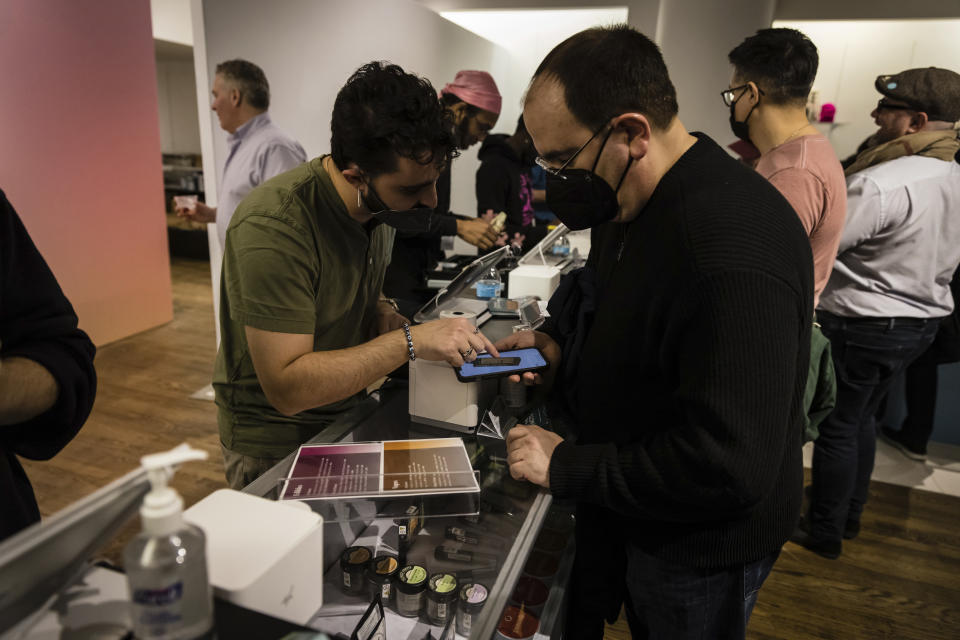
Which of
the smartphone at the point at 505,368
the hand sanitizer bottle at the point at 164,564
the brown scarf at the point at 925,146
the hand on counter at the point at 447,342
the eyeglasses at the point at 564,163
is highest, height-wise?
the brown scarf at the point at 925,146

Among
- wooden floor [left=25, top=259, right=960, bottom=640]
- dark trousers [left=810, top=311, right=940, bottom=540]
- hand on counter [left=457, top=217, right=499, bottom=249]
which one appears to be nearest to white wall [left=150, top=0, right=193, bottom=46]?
wooden floor [left=25, top=259, right=960, bottom=640]

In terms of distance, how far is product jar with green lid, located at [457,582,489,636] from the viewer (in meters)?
1.20

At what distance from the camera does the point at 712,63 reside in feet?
14.9

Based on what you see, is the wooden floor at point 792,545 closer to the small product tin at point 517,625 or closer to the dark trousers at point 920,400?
the dark trousers at point 920,400

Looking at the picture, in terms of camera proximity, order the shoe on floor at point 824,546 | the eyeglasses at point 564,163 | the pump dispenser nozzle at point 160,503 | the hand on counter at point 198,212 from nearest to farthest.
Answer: the pump dispenser nozzle at point 160,503 → the eyeglasses at point 564,163 → the shoe on floor at point 824,546 → the hand on counter at point 198,212

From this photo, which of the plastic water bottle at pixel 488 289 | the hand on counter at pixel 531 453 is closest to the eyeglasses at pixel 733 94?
the plastic water bottle at pixel 488 289

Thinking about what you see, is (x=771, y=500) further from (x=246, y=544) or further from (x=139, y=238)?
(x=139, y=238)

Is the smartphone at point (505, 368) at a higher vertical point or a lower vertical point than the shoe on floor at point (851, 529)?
higher

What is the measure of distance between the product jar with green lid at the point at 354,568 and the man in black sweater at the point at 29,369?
0.58 meters

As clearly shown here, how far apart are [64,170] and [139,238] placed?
0.90 metres

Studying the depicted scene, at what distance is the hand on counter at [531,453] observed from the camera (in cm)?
123

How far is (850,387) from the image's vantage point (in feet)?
9.28

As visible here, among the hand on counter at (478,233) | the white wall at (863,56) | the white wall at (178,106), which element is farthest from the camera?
the white wall at (178,106)

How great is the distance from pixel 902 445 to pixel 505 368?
373cm
